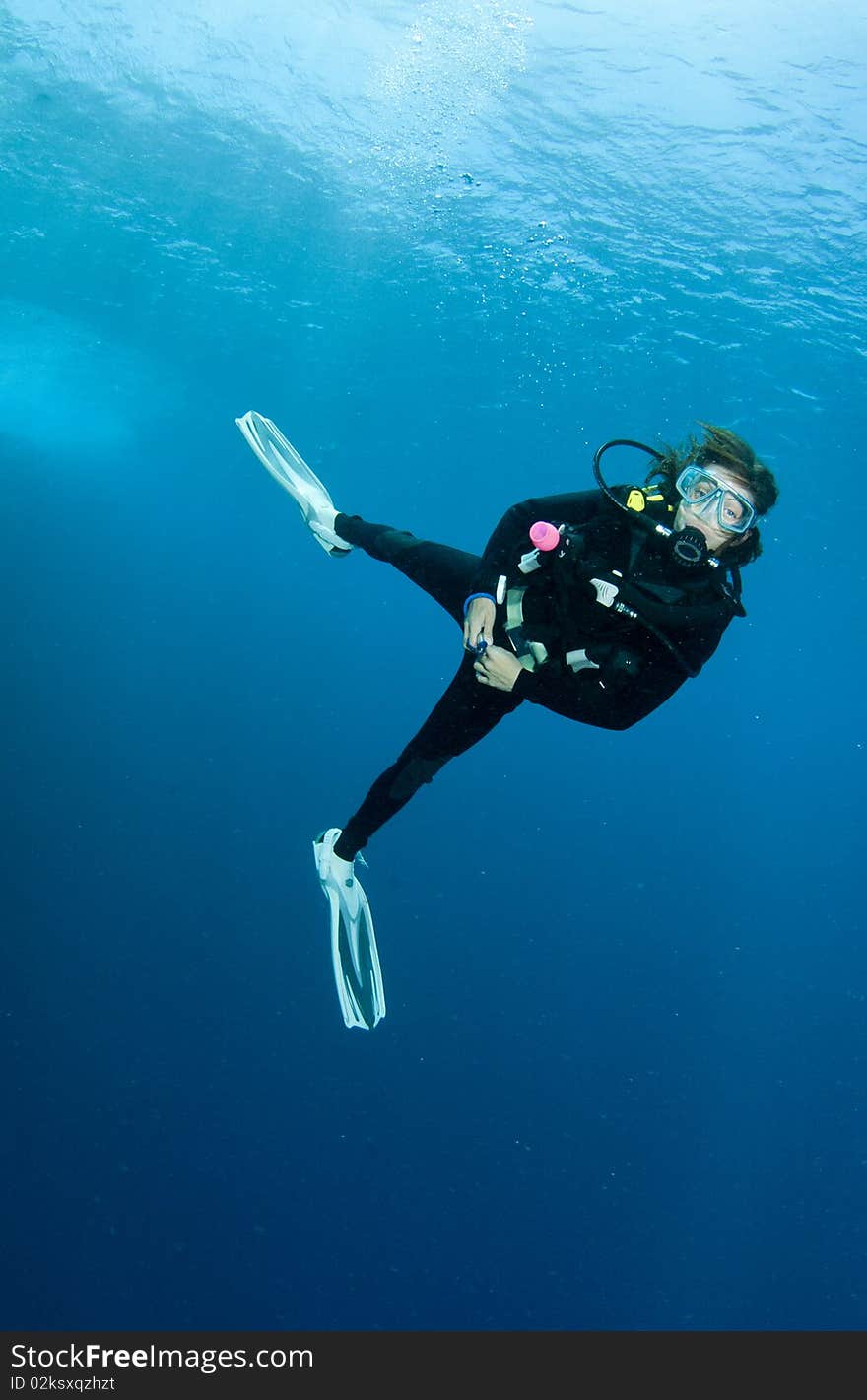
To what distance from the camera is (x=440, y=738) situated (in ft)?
16.2

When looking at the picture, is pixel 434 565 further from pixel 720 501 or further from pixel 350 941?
pixel 350 941

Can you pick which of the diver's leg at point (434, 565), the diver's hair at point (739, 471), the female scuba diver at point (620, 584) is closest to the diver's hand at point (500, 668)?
the female scuba diver at point (620, 584)

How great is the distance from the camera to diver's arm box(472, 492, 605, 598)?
432 cm

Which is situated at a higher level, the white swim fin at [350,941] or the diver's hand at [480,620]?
the diver's hand at [480,620]

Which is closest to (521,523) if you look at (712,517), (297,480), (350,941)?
(712,517)

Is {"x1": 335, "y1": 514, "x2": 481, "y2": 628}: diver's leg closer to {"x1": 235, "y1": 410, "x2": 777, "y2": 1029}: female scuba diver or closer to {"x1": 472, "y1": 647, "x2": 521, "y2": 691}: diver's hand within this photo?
{"x1": 235, "y1": 410, "x2": 777, "y2": 1029}: female scuba diver

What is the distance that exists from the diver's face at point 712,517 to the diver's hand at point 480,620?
1028 mm

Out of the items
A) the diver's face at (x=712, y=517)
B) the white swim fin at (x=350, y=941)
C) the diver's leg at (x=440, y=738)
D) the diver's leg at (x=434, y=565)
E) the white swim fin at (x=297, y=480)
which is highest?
the white swim fin at (x=297, y=480)

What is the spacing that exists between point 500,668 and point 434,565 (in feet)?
3.89

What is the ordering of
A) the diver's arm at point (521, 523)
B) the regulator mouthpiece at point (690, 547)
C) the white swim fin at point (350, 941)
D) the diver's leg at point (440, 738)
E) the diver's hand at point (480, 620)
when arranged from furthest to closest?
the white swim fin at point (350, 941) → the diver's leg at point (440, 738) → the diver's arm at point (521, 523) → the diver's hand at point (480, 620) → the regulator mouthpiece at point (690, 547)

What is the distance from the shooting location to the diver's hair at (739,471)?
4.12 m

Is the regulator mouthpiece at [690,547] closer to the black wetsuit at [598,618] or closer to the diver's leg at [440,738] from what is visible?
the black wetsuit at [598,618]

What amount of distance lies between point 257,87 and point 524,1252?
65.4 feet

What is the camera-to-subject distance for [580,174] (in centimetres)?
1498
